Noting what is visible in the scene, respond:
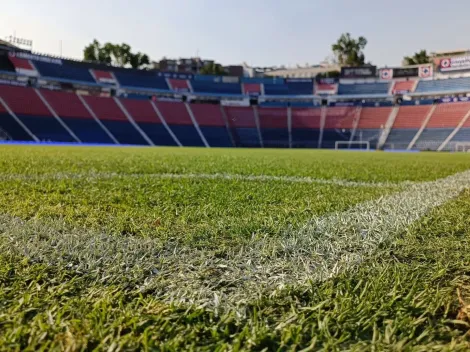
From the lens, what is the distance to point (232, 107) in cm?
4619

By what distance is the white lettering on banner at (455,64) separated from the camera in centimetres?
4230

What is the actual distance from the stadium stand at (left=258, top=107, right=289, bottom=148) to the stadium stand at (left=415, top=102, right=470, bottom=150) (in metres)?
12.9

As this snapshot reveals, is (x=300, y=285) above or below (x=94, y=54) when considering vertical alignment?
below

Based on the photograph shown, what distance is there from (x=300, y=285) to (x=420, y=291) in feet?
1.04

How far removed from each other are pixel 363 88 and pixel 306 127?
9.80 m

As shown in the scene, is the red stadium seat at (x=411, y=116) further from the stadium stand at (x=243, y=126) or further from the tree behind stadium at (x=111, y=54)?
the tree behind stadium at (x=111, y=54)

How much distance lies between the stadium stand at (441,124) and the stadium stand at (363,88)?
764 cm

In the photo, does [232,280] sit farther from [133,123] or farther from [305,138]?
[305,138]

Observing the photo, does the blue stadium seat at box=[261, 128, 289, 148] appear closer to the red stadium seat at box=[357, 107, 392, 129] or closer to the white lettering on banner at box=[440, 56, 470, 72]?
the red stadium seat at box=[357, 107, 392, 129]

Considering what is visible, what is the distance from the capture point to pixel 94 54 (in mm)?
54344

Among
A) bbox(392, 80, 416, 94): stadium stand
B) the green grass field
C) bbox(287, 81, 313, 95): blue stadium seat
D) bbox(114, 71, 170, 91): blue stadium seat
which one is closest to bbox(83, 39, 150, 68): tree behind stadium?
bbox(114, 71, 170, 91): blue stadium seat

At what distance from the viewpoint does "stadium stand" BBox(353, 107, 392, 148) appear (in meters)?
38.9

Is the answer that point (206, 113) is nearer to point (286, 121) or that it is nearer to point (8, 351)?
point (286, 121)

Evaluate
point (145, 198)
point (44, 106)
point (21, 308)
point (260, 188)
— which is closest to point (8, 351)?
point (21, 308)
